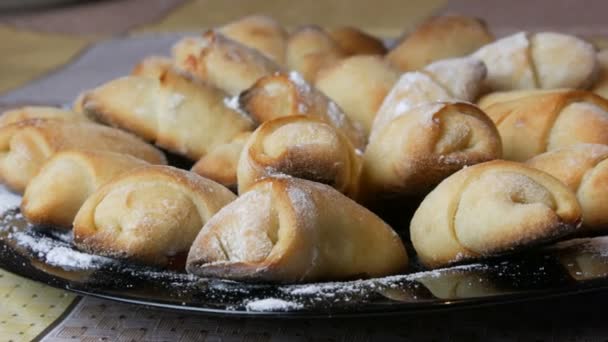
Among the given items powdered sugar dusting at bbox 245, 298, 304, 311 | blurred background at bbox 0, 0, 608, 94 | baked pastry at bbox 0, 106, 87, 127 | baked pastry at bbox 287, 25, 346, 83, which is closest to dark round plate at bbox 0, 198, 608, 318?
powdered sugar dusting at bbox 245, 298, 304, 311

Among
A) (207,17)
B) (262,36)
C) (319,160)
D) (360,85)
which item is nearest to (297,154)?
(319,160)

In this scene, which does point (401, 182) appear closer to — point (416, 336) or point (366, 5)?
point (416, 336)

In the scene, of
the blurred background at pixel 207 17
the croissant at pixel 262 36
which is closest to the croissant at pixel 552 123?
the croissant at pixel 262 36

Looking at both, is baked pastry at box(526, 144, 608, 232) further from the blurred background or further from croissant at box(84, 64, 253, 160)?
the blurred background

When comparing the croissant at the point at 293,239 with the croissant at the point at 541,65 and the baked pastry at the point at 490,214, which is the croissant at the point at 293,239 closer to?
the baked pastry at the point at 490,214

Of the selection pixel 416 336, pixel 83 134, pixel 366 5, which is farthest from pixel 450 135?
pixel 366 5
